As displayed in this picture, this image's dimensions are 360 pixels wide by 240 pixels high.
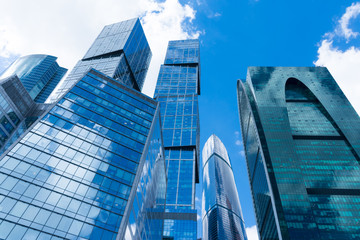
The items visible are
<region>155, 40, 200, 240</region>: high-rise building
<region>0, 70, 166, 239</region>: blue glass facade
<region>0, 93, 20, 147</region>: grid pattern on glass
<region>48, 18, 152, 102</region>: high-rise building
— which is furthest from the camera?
<region>48, 18, 152, 102</region>: high-rise building

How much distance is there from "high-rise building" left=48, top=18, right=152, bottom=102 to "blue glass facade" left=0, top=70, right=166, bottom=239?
8651 cm

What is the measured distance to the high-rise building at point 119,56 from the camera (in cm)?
14109

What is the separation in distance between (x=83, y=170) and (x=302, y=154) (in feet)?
358

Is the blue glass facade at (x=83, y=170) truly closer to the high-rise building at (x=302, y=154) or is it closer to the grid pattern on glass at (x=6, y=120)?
the grid pattern on glass at (x=6, y=120)

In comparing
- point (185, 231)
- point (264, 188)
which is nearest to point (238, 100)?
point (264, 188)

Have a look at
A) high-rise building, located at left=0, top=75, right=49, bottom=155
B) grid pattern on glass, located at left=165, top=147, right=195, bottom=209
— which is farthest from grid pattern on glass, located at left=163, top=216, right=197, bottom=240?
high-rise building, located at left=0, top=75, right=49, bottom=155

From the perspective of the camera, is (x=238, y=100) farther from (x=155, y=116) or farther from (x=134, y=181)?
(x=134, y=181)

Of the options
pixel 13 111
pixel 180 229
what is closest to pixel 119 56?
pixel 180 229

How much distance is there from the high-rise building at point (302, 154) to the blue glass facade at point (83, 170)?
69.0 metres

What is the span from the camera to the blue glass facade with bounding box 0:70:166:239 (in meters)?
29.3

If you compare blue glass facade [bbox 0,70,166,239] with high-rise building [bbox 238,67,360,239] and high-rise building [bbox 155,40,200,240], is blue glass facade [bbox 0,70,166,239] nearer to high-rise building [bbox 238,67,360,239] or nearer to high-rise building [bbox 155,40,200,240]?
high-rise building [bbox 238,67,360,239]

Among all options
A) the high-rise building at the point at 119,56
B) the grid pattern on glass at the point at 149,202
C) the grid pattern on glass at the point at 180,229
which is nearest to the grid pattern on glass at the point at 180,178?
the grid pattern on glass at the point at 180,229

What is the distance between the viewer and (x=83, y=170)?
36.3 meters

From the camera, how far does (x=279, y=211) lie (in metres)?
96.9
